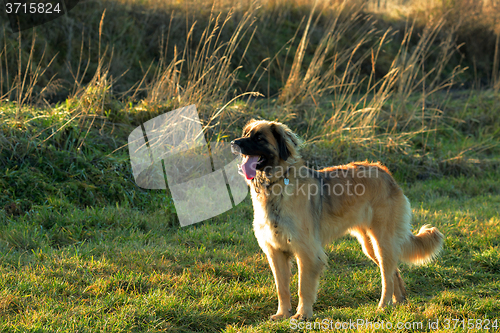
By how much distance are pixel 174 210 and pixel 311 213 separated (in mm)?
2810

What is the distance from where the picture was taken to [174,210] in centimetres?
620

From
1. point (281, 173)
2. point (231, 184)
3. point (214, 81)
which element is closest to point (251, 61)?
point (214, 81)

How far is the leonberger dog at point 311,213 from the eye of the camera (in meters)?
3.77

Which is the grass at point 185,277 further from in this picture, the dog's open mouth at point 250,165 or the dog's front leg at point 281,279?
the dog's open mouth at point 250,165

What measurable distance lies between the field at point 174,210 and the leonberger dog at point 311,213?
327 millimetres

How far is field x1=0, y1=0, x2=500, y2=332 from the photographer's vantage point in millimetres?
3650

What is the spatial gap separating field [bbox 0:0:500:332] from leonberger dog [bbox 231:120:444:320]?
327 mm

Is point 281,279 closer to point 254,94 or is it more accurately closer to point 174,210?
point 174,210

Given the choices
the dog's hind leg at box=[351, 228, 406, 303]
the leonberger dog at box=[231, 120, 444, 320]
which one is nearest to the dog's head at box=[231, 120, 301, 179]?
the leonberger dog at box=[231, 120, 444, 320]

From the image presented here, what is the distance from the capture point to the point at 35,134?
21.4 ft

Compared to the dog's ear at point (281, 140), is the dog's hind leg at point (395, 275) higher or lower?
lower

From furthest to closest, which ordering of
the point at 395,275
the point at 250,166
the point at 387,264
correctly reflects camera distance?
the point at 395,275, the point at 387,264, the point at 250,166

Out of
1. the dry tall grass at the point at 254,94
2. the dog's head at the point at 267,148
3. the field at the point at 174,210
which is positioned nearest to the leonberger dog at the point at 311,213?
the dog's head at the point at 267,148

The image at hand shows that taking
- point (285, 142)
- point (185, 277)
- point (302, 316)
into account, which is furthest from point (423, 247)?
point (185, 277)
